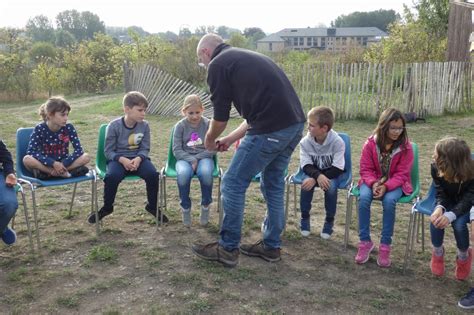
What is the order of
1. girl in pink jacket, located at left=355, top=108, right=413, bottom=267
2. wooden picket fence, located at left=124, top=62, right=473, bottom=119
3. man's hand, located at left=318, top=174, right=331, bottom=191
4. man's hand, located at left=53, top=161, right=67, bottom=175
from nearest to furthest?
girl in pink jacket, located at left=355, top=108, right=413, bottom=267 → man's hand, located at left=318, top=174, right=331, bottom=191 → man's hand, located at left=53, top=161, right=67, bottom=175 → wooden picket fence, located at left=124, top=62, right=473, bottom=119

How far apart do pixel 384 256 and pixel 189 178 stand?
180 cm

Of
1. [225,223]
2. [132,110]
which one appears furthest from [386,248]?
[132,110]

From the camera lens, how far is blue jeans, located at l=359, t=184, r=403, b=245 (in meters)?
3.62

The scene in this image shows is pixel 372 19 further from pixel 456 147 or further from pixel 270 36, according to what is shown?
pixel 456 147

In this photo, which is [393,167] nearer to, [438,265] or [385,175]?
[385,175]

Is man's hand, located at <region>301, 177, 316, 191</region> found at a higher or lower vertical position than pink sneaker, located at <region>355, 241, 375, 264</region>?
higher

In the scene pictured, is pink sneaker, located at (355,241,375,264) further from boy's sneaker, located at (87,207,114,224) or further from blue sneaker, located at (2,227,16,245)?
blue sneaker, located at (2,227,16,245)

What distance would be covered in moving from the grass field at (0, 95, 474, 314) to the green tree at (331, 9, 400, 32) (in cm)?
9093

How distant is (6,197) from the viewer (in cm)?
357

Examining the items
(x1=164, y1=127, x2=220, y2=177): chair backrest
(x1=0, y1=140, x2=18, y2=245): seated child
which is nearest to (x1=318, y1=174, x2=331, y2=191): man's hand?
(x1=164, y1=127, x2=220, y2=177): chair backrest

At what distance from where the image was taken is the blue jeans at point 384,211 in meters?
3.62

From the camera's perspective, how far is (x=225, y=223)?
11.8ft

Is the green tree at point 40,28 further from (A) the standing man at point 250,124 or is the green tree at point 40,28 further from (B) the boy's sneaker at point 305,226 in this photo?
(A) the standing man at point 250,124

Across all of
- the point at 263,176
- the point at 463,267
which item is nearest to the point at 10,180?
the point at 263,176
